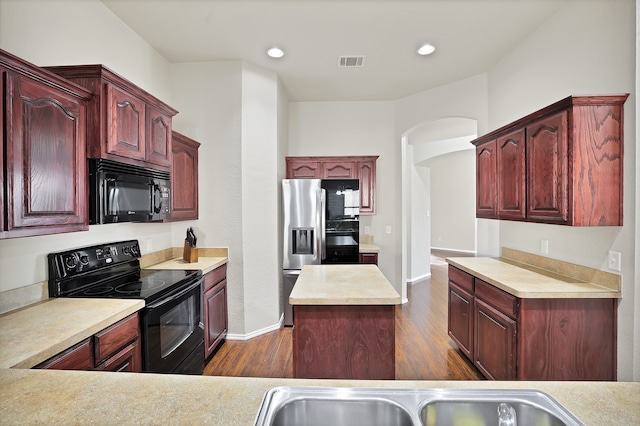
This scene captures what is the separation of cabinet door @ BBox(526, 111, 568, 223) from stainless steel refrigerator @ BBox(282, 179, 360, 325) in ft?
6.78

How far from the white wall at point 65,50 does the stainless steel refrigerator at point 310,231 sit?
1483 millimetres

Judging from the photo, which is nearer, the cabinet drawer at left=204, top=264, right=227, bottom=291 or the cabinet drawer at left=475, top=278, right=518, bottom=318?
→ the cabinet drawer at left=475, top=278, right=518, bottom=318

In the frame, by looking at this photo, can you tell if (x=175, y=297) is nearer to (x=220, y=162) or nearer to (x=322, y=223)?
(x=220, y=162)

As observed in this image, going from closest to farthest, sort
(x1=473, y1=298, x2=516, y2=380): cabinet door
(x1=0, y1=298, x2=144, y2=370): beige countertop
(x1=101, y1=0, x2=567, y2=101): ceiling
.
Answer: (x1=0, y1=298, x2=144, y2=370): beige countertop
(x1=473, y1=298, x2=516, y2=380): cabinet door
(x1=101, y1=0, x2=567, y2=101): ceiling

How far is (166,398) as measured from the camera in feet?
2.75

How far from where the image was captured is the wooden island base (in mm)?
1865

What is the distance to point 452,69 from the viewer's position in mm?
3529

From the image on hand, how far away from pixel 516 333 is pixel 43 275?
303cm

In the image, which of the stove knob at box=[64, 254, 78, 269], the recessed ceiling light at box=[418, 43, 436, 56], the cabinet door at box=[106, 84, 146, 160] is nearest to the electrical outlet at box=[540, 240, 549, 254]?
the recessed ceiling light at box=[418, 43, 436, 56]

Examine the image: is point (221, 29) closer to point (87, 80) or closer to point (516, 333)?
point (87, 80)

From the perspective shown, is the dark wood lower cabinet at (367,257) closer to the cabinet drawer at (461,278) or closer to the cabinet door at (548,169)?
the cabinet drawer at (461,278)

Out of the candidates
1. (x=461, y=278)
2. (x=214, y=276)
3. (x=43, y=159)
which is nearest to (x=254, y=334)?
(x=214, y=276)

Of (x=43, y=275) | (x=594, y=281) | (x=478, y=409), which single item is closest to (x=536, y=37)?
(x=594, y=281)

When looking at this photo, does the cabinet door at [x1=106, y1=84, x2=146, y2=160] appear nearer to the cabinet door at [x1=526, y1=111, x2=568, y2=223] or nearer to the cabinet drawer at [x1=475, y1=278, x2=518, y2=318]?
the cabinet drawer at [x1=475, y1=278, x2=518, y2=318]
